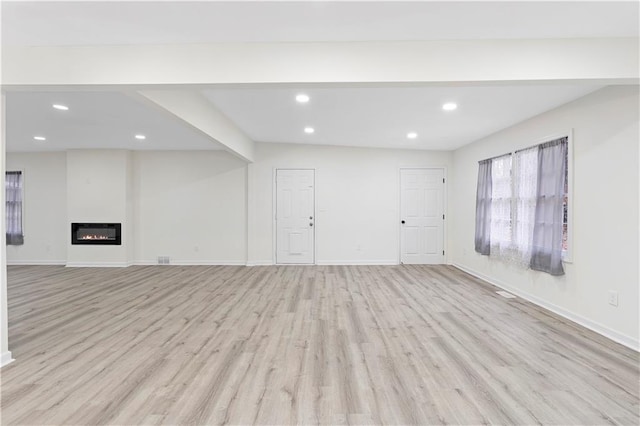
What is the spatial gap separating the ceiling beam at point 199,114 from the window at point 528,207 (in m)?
4.35

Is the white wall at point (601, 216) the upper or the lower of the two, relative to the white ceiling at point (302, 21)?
lower

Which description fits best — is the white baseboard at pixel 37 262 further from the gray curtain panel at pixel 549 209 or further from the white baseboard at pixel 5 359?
the gray curtain panel at pixel 549 209

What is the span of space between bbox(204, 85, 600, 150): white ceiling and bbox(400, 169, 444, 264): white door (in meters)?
0.99

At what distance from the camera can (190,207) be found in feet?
22.6

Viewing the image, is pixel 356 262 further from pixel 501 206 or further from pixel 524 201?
pixel 524 201

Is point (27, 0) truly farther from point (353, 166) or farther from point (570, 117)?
point (353, 166)

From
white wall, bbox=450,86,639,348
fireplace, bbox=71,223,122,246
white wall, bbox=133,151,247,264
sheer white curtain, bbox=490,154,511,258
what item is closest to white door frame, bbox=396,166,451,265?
sheer white curtain, bbox=490,154,511,258

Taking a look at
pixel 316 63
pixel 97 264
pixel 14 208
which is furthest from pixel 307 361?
pixel 14 208

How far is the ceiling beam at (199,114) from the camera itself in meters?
3.02

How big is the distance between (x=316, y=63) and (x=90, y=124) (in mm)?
4114

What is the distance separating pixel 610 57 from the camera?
7.54ft

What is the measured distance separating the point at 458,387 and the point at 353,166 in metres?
5.13

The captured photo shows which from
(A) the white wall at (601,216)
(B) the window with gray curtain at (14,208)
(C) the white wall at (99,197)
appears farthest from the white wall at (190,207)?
(A) the white wall at (601,216)

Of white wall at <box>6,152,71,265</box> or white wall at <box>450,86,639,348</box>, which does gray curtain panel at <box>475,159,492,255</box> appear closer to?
white wall at <box>450,86,639,348</box>
